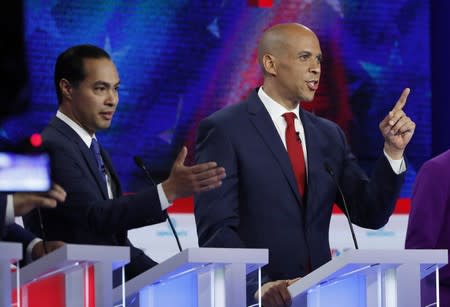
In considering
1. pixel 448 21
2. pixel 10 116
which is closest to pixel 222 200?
→ pixel 10 116

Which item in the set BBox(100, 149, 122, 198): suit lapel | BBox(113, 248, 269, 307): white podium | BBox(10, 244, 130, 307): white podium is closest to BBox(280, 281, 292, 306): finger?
BBox(113, 248, 269, 307): white podium

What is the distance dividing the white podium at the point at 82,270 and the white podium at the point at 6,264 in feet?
0.42

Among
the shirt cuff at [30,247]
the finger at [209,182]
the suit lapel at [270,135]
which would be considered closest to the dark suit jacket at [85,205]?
the shirt cuff at [30,247]

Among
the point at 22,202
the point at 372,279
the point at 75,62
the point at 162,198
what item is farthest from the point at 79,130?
the point at 372,279

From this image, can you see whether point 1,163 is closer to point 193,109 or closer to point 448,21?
point 193,109

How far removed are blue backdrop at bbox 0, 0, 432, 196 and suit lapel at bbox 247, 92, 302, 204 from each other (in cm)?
130

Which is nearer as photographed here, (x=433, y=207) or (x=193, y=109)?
(x=433, y=207)

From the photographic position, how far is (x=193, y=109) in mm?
5738

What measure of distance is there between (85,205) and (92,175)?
6.1 inches

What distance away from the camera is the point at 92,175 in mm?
4020

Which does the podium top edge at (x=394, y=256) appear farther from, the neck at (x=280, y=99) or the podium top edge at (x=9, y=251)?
the neck at (x=280, y=99)

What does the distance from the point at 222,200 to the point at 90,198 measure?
47cm

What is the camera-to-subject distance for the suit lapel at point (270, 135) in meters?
4.23

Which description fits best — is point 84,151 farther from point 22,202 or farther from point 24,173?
point 22,202
